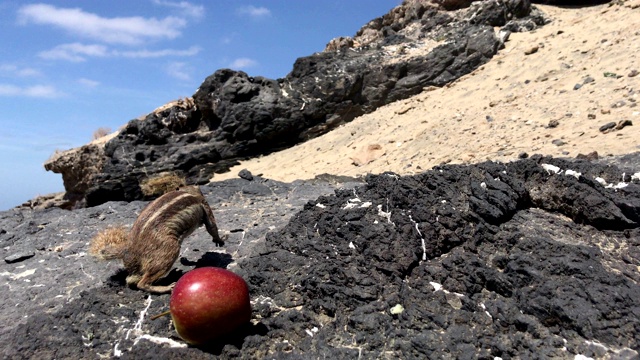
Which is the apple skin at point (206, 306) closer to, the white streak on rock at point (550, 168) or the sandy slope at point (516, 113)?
the white streak on rock at point (550, 168)

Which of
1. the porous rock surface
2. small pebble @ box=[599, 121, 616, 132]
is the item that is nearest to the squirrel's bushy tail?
the porous rock surface

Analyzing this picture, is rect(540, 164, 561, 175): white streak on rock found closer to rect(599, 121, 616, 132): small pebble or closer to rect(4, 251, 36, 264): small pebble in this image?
rect(599, 121, 616, 132): small pebble

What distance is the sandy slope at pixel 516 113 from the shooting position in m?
8.34

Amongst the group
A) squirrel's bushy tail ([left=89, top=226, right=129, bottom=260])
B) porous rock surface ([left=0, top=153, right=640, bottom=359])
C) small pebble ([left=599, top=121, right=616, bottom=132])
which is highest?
squirrel's bushy tail ([left=89, top=226, right=129, bottom=260])

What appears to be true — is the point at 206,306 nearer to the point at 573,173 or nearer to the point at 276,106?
the point at 573,173

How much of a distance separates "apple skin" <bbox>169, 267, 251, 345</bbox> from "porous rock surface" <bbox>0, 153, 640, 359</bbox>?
0.53ft

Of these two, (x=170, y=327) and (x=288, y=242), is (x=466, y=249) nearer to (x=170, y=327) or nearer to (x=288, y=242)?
(x=288, y=242)

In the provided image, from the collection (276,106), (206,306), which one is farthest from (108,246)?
(276,106)

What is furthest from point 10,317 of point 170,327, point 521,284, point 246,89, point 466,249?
point 246,89

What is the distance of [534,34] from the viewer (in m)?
14.4

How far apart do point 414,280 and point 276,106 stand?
11899mm

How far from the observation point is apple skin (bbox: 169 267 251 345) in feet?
11.6

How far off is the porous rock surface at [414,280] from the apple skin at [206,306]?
0.16 m

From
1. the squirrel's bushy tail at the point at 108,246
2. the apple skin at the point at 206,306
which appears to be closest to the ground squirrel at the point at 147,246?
the squirrel's bushy tail at the point at 108,246
